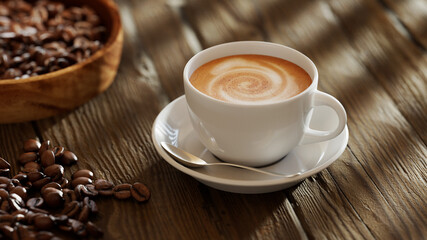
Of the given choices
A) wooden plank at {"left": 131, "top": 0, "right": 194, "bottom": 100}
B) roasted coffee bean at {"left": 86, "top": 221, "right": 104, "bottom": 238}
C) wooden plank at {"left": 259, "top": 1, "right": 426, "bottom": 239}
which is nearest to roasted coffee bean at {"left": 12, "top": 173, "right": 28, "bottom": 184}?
roasted coffee bean at {"left": 86, "top": 221, "right": 104, "bottom": 238}

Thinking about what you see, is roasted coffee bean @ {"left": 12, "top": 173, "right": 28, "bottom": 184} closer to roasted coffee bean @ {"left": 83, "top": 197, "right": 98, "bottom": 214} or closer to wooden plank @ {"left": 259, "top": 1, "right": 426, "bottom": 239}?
roasted coffee bean @ {"left": 83, "top": 197, "right": 98, "bottom": 214}

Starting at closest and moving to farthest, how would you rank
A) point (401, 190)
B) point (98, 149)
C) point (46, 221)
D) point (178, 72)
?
point (46, 221) < point (401, 190) < point (98, 149) < point (178, 72)

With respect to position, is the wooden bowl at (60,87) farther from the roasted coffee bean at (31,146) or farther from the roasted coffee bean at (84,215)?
the roasted coffee bean at (84,215)

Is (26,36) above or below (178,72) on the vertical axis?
above

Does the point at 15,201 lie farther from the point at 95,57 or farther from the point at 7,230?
the point at 95,57

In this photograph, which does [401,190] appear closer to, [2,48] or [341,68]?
[341,68]

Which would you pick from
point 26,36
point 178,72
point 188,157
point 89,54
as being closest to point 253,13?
point 178,72

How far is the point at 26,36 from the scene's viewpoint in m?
1.54

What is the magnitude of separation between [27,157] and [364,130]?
0.81m

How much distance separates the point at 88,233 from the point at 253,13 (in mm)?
1105

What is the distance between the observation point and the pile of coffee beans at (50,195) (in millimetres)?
983

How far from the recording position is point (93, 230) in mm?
980

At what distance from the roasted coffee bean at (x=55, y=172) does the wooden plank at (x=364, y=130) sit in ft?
1.67

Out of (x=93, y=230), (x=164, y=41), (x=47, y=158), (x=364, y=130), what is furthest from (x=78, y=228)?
(x=164, y=41)
